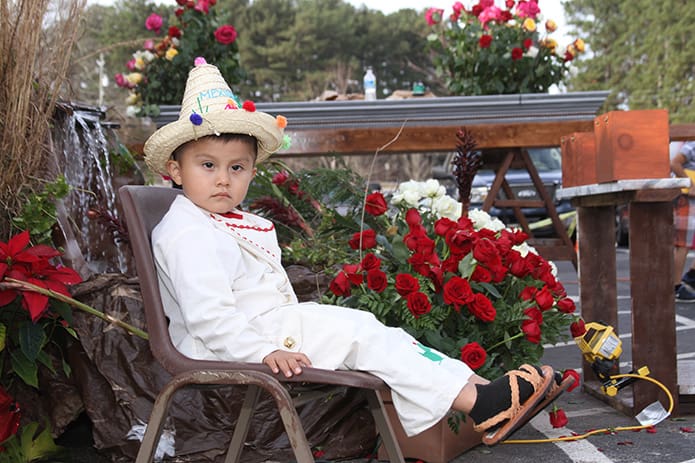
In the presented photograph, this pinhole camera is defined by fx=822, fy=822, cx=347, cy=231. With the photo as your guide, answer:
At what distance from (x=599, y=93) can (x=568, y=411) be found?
2858mm

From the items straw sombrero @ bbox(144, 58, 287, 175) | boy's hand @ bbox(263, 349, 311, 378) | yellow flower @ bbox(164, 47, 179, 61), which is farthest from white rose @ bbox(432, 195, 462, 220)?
yellow flower @ bbox(164, 47, 179, 61)

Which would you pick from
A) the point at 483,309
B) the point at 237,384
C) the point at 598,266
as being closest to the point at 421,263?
the point at 483,309

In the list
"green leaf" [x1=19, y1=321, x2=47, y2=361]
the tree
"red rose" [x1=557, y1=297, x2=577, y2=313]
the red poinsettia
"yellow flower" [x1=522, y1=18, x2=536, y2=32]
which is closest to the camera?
the red poinsettia

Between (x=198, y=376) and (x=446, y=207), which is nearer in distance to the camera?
(x=198, y=376)

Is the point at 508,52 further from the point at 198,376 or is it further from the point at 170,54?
the point at 198,376

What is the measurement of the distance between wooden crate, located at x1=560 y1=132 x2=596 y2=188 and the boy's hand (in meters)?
2.18

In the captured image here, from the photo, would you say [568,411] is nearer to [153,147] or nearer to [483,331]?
[483,331]

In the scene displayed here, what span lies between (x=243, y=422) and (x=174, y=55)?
4487 mm

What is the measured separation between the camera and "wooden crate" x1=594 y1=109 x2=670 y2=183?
3.24 meters

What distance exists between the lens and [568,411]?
364 centimetres

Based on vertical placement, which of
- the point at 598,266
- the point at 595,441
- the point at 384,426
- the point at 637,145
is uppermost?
the point at 637,145

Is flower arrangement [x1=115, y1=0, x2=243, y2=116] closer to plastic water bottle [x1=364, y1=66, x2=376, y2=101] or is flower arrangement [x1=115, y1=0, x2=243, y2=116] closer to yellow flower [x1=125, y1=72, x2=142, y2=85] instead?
yellow flower [x1=125, y1=72, x2=142, y2=85]

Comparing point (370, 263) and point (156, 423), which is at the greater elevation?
point (370, 263)

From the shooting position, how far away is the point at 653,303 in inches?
131
